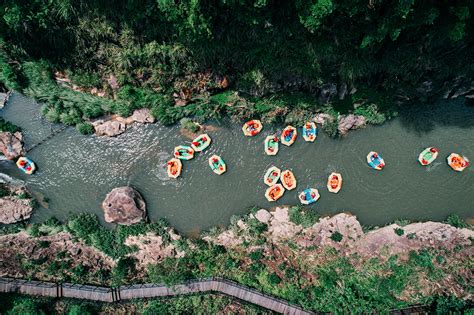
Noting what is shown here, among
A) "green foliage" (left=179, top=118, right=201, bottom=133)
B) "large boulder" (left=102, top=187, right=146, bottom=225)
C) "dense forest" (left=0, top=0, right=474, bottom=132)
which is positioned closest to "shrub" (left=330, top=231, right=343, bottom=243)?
"dense forest" (left=0, top=0, right=474, bottom=132)

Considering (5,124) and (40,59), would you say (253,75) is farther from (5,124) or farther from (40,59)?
(5,124)

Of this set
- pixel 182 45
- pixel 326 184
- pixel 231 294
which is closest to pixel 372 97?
pixel 326 184

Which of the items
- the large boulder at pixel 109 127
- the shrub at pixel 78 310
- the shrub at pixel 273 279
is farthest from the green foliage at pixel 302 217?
the shrub at pixel 78 310

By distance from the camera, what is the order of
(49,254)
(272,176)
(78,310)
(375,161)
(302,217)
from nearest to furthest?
(78,310), (49,254), (302,217), (375,161), (272,176)

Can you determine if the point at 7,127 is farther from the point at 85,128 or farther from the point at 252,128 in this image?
the point at 252,128

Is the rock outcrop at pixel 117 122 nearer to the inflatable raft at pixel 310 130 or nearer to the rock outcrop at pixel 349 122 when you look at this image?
the inflatable raft at pixel 310 130

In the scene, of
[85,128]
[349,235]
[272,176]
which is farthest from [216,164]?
[349,235]
